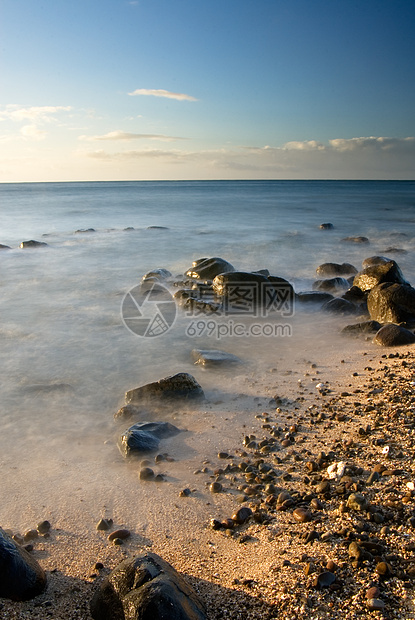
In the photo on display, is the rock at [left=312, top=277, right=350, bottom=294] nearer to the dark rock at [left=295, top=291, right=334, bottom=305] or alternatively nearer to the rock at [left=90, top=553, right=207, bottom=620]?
the dark rock at [left=295, top=291, right=334, bottom=305]

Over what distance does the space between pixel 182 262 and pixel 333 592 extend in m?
11.7

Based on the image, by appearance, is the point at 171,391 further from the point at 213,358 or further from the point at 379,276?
the point at 379,276

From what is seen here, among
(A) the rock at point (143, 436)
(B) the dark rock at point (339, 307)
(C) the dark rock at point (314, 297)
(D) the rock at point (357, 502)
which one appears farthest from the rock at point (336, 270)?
(D) the rock at point (357, 502)

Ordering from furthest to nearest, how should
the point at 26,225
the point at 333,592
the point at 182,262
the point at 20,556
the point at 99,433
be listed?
the point at 26,225, the point at 182,262, the point at 99,433, the point at 20,556, the point at 333,592

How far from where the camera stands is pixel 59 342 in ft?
23.2

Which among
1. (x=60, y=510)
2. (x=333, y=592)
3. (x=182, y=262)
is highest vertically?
(x=182, y=262)

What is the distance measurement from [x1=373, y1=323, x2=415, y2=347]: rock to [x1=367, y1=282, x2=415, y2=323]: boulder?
0.85 m

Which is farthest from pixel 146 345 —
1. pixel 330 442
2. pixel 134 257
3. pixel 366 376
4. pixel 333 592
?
pixel 134 257

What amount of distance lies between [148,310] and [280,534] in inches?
240

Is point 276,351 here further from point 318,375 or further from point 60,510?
point 60,510

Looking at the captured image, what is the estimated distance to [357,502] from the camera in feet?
9.79

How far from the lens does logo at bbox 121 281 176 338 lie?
303 inches

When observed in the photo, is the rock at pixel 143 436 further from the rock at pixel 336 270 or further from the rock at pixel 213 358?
the rock at pixel 336 270

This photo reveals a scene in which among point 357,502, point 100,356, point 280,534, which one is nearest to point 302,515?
point 280,534
